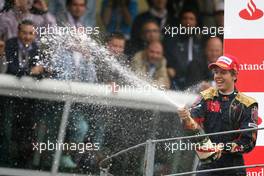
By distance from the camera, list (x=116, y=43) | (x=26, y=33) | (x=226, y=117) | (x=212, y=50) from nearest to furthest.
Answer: (x=226, y=117) → (x=26, y=33) → (x=116, y=43) → (x=212, y=50)

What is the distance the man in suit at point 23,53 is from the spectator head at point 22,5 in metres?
0.16

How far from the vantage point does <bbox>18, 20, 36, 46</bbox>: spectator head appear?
482 inches

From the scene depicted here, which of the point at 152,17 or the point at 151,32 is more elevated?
the point at 152,17

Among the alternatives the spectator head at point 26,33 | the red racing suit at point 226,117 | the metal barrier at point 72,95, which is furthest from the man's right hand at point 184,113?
the spectator head at point 26,33

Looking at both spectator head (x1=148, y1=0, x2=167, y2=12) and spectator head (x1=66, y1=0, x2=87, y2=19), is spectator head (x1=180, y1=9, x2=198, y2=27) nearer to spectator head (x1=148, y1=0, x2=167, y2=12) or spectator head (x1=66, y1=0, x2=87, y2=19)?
spectator head (x1=148, y1=0, x2=167, y2=12)

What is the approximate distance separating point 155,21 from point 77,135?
1.64 metres

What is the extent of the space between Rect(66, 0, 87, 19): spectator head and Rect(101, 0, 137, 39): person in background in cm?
27

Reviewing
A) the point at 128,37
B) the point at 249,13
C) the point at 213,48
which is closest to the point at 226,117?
the point at 249,13

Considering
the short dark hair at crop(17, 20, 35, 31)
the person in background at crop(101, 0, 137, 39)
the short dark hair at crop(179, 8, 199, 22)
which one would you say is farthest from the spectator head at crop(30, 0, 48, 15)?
the short dark hair at crop(179, 8, 199, 22)

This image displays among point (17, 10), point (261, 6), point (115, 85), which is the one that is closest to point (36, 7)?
point (17, 10)

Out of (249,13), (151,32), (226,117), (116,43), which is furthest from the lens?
(151,32)

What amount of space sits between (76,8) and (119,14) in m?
0.54

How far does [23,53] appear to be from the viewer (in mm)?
12273

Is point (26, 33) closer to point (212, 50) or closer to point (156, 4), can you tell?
point (156, 4)
